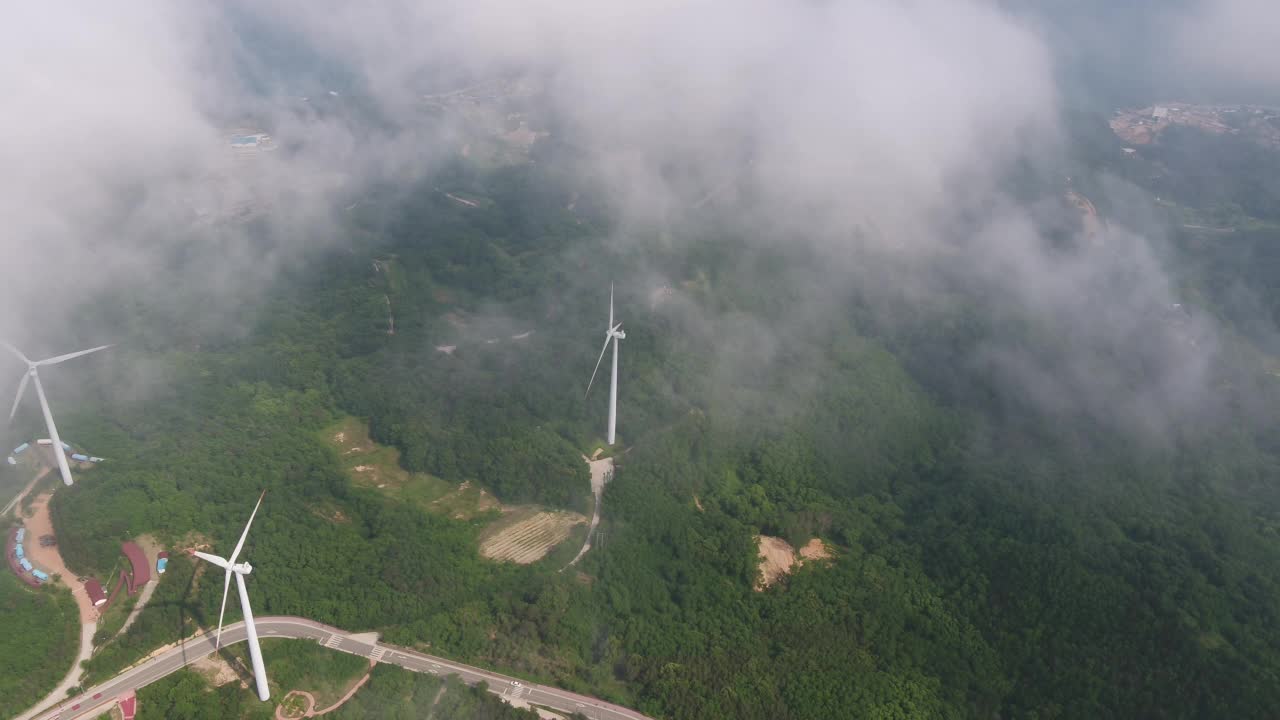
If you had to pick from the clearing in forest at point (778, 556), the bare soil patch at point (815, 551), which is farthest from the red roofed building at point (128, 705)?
the bare soil patch at point (815, 551)

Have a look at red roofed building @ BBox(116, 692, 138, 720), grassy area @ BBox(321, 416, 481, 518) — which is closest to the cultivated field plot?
grassy area @ BBox(321, 416, 481, 518)

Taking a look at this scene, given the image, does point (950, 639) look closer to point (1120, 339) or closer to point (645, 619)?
point (645, 619)

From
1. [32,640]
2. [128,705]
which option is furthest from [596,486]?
[32,640]

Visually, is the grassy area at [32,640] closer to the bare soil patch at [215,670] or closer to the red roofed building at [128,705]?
the red roofed building at [128,705]

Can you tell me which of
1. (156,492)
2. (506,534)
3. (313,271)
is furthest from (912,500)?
(313,271)

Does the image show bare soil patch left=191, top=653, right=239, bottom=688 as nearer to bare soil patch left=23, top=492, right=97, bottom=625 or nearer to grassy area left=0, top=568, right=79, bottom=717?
grassy area left=0, top=568, right=79, bottom=717

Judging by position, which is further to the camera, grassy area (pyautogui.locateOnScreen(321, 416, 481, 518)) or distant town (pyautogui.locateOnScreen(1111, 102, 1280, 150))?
distant town (pyautogui.locateOnScreen(1111, 102, 1280, 150))
